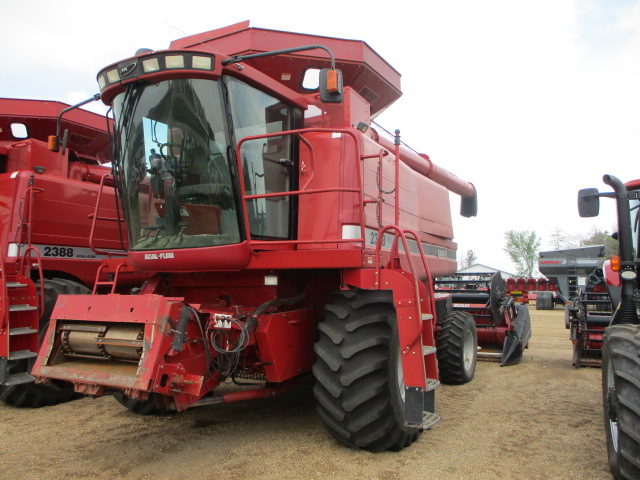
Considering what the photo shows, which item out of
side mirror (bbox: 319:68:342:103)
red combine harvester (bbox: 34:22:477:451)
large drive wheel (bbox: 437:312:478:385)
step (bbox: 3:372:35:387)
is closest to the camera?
red combine harvester (bbox: 34:22:477:451)

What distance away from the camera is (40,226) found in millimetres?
5938

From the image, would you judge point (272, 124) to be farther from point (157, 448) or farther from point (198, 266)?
point (157, 448)

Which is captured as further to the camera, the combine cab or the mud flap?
the combine cab

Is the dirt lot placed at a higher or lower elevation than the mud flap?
lower

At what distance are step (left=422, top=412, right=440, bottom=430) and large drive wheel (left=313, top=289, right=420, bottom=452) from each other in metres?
0.20

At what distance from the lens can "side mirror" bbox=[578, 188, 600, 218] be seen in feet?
12.9

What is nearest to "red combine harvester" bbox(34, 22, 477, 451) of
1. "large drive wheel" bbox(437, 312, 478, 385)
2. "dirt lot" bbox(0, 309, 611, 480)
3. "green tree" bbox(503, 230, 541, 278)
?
"dirt lot" bbox(0, 309, 611, 480)

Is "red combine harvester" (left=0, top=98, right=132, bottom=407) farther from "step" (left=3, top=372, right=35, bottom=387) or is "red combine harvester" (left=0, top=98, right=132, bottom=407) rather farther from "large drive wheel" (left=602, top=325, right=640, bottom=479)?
"large drive wheel" (left=602, top=325, right=640, bottom=479)

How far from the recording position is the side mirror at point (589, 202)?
3.93 metres

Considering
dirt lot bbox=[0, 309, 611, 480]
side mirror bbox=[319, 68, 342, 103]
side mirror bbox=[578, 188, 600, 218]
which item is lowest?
→ dirt lot bbox=[0, 309, 611, 480]

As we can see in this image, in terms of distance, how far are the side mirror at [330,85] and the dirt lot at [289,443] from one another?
265 centimetres

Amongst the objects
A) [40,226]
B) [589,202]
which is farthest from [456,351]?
[40,226]

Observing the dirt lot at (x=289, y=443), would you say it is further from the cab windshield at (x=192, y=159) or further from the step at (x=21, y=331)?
the cab windshield at (x=192, y=159)

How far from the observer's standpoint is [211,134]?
3.92 meters
